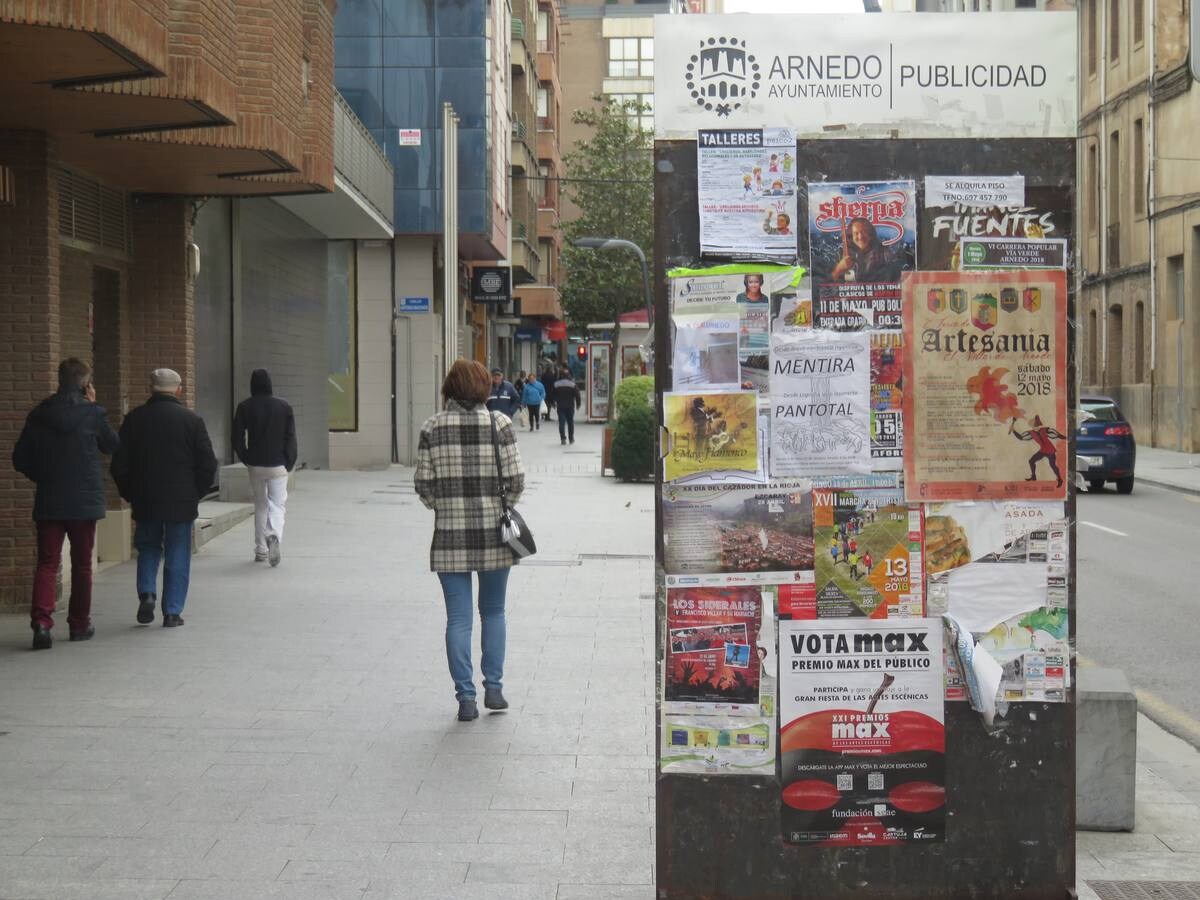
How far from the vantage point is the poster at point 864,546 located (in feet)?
14.9

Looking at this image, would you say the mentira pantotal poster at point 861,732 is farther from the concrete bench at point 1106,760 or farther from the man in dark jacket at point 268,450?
the man in dark jacket at point 268,450

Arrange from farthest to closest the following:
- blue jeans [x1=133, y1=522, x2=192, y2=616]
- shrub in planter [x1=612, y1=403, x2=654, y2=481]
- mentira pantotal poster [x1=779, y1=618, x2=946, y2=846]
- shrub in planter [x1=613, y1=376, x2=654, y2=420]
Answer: shrub in planter [x1=613, y1=376, x2=654, y2=420], shrub in planter [x1=612, y1=403, x2=654, y2=481], blue jeans [x1=133, y1=522, x2=192, y2=616], mentira pantotal poster [x1=779, y1=618, x2=946, y2=846]

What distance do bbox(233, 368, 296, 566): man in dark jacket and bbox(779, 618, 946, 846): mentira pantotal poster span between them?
10.1 metres

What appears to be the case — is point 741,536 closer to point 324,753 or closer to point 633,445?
point 324,753

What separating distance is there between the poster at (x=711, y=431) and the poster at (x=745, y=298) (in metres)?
0.08

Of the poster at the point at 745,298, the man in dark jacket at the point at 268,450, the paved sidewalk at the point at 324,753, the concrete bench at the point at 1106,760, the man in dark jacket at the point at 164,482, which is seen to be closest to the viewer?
the poster at the point at 745,298

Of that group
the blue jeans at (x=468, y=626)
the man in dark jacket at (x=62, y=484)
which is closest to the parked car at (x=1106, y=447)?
the man in dark jacket at (x=62, y=484)

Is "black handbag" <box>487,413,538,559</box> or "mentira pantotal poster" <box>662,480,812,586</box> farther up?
"mentira pantotal poster" <box>662,480,812,586</box>

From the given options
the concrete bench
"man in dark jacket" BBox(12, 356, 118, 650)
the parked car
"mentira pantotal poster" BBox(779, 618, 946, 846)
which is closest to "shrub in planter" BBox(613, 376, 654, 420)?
the parked car

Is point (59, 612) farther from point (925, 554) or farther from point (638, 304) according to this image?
point (638, 304)

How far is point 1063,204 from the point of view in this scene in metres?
4.55

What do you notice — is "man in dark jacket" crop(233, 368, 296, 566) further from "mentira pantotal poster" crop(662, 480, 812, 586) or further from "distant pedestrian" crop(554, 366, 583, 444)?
"distant pedestrian" crop(554, 366, 583, 444)

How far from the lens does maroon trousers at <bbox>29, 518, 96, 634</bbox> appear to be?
32.3 feet

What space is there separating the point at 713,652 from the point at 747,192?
50.8 inches
